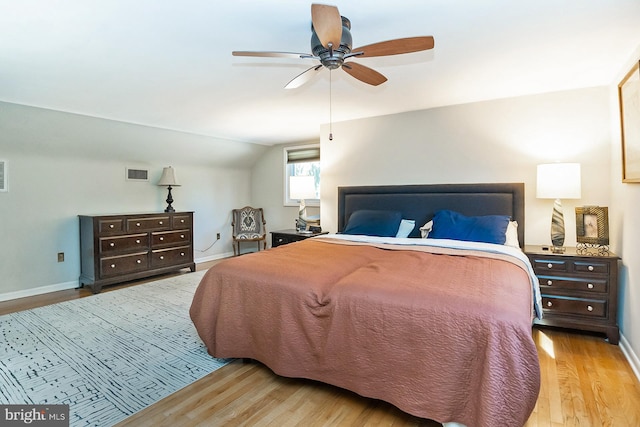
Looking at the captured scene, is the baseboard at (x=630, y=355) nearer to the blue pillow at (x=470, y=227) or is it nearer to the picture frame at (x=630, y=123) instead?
the blue pillow at (x=470, y=227)

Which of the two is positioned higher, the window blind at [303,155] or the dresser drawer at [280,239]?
the window blind at [303,155]

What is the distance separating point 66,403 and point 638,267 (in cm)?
376

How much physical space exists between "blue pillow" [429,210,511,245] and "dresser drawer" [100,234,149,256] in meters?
3.76

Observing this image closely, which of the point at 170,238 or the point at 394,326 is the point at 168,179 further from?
the point at 394,326

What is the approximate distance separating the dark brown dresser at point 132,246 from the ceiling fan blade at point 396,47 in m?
3.83

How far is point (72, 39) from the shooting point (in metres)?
2.09

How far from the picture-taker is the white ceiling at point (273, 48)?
180cm

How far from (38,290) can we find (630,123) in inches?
240

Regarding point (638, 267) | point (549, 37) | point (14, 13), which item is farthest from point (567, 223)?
point (14, 13)

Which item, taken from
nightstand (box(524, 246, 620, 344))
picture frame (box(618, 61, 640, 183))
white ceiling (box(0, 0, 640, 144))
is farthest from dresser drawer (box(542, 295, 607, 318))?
white ceiling (box(0, 0, 640, 144))

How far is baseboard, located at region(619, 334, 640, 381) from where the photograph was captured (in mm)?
2180

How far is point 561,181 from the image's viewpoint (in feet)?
9.48

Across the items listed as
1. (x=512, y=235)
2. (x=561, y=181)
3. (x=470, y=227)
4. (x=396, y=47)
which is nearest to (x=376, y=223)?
(x=470, y=227)

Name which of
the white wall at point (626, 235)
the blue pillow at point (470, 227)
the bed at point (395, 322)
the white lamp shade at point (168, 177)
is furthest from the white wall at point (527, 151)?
the white lamp shade at point (168, 177)
